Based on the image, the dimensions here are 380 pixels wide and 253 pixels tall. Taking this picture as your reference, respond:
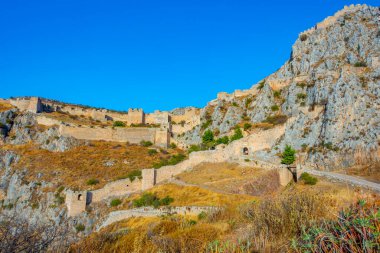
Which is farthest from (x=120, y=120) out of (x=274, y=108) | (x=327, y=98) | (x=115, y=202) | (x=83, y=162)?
(x=327, y=98)

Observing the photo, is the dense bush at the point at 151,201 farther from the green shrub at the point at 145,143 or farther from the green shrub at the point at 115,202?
the green shrub at the point at 145,143

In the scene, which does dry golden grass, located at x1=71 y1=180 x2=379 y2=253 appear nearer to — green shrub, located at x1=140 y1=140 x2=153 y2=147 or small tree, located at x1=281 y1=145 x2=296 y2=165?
small tree, located at x1=281 y1=145 x2=296 y2=165

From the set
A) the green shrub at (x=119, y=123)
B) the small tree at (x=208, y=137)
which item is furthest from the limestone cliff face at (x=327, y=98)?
the green shrub at (x=119, y=123)

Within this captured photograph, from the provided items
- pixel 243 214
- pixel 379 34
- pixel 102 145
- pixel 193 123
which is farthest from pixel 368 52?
pixel 243 214

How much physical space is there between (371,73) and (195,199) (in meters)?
28.4

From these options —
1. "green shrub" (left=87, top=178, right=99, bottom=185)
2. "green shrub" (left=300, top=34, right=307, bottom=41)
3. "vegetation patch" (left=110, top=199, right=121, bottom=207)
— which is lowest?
"vegetation patch" (left=110, top=199, right=121, bottom=207)

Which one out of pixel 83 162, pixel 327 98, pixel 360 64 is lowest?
pixel 83 162

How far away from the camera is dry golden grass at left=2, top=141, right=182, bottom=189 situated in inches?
1871

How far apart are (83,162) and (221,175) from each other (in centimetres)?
2487

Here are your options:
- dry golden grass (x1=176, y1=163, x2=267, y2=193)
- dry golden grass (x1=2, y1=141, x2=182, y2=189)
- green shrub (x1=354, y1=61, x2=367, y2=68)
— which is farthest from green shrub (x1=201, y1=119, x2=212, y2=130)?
dry golden grass (x1=176, y1=163, x2=267, y2=193)

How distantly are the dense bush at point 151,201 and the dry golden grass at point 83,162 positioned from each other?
Answer: 1179 cm

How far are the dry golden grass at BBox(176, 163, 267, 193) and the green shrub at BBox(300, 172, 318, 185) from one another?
158 inches

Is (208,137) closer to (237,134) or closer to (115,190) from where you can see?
(237,134)

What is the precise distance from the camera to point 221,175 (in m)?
34.3
